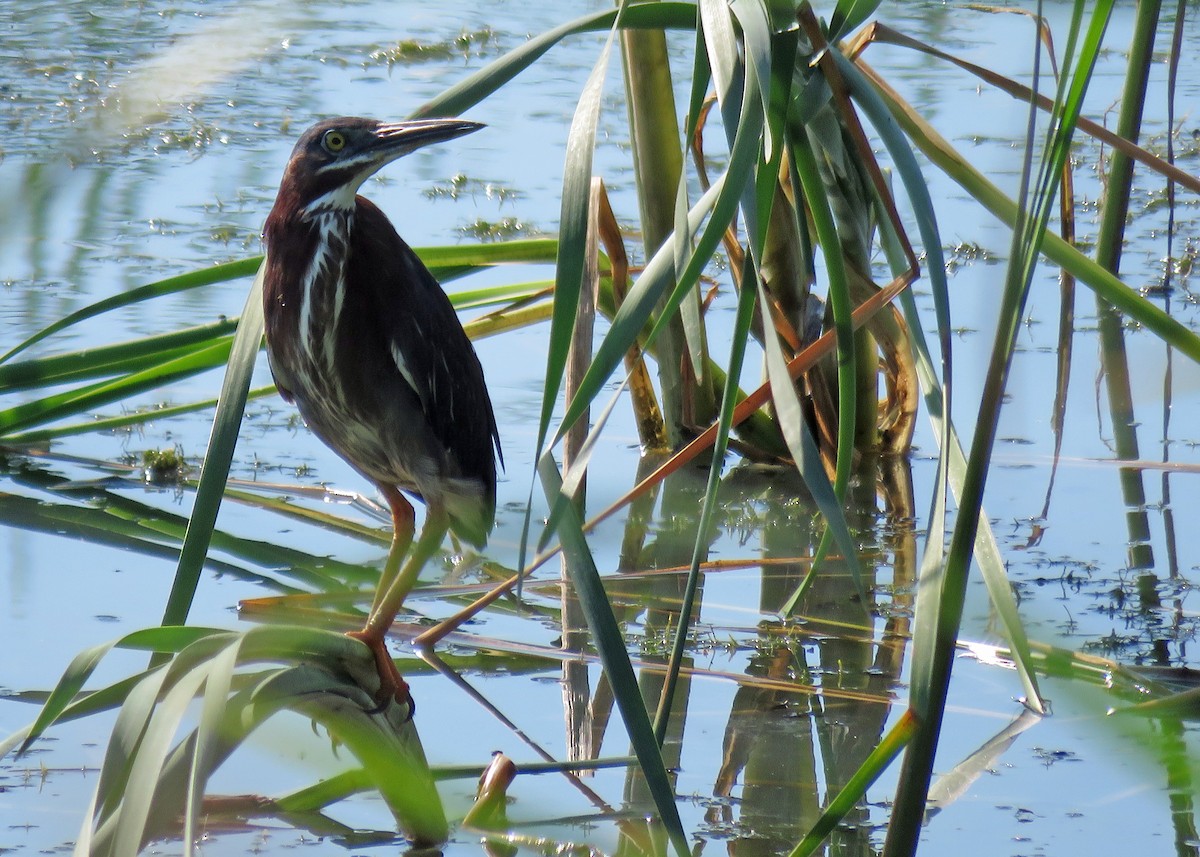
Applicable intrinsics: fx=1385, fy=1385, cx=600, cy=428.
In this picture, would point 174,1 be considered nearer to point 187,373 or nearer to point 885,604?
point 187,373

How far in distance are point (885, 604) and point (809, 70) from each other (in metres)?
1.78

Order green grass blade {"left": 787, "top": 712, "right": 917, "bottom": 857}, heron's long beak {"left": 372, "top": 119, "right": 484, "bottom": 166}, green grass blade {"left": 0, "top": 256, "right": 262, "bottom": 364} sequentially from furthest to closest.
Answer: green grass blade {"left": 0, "top": 256, "right": 262, "bottom": 364}, heron's long beak {"left": 372, "top": 119, "right": 484, "bottom": 166}, green grass blade {"left": 787, "top": 712, "right": 917, "bottom": 857}

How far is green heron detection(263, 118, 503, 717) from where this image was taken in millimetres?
3023

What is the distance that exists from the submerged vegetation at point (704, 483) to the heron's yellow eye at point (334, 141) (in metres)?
0.37

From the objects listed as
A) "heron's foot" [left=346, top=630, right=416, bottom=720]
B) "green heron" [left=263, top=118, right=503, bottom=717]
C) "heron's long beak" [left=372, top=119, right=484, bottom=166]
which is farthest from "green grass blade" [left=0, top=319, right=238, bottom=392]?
"heron's foot" [left=346, top=630, right=416, bottom=720]

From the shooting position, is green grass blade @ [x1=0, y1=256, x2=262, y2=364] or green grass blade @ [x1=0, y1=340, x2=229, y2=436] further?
green grass blade @ [x1=0, y1=340, x2=229, y2=436]

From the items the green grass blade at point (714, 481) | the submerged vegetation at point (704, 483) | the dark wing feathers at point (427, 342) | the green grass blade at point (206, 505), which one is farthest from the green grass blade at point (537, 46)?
the green grass blade at point (714, 481)

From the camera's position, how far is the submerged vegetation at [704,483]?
1.67 meters

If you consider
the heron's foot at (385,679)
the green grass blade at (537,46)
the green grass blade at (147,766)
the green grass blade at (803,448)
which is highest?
the green grass blade at (537,46)

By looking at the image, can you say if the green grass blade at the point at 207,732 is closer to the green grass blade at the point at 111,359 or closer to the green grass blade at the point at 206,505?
the green grass blade at the point at 206,505

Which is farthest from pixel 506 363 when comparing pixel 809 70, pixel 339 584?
pixel 809 70

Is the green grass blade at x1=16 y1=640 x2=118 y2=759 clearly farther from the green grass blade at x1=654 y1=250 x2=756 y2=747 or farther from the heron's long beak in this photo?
the heron's long beak

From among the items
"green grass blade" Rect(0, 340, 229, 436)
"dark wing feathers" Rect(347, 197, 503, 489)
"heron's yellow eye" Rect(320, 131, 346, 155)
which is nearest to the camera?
"heron's yellow eye" Rect(320, 131, 346, 155)

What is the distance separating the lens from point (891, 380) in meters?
4.99
